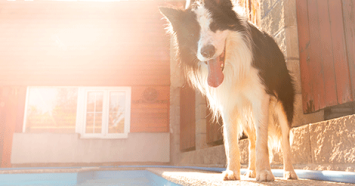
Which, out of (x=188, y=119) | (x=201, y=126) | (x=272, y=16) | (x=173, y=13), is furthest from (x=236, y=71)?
(x=188, y=119)

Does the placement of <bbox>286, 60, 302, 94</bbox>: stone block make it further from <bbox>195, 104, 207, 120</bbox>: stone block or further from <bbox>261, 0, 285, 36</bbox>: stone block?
<bbox>195, 104, 207, 120</bbox>: stone block

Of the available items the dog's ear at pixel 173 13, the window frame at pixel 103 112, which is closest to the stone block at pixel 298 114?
the dog's ear at pixel 173 13

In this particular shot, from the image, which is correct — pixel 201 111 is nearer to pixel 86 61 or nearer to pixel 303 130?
pixel 303 130

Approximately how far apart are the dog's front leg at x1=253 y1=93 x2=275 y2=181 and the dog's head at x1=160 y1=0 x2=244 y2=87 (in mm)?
268

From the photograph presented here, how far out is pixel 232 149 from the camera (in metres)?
1.67

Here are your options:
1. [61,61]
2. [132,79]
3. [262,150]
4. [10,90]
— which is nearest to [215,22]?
[262,150]

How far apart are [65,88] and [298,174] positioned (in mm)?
8810

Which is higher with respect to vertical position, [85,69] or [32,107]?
[85,69]

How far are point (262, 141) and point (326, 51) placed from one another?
30.9 inches

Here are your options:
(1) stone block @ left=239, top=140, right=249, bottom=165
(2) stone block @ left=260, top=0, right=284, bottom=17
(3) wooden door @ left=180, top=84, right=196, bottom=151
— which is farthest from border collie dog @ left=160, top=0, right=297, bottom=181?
(3) wooden door @ left=180, top=84, right=196, bottom=151

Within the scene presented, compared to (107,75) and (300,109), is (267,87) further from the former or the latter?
Answer: (107,75)

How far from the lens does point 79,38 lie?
8.27m

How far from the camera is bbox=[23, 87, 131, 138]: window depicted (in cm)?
866

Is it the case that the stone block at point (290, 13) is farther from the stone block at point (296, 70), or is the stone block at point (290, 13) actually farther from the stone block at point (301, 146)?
the stone block at point (301, 146)
